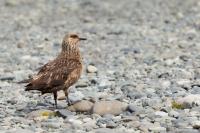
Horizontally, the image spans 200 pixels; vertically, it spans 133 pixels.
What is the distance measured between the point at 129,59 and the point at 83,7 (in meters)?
14.3

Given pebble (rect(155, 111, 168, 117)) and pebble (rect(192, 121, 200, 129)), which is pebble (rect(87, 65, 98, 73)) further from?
pebble (rect(192, 121, 200, 129))

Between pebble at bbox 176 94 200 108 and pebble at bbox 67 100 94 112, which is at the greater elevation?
pebble at bbox 176 94 200 108

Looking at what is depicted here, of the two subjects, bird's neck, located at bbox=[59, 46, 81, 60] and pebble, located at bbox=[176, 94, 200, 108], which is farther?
bird's neck, located at bbox=[59, 46, 81, 60]

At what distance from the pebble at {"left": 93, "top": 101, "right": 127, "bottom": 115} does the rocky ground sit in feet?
0.05

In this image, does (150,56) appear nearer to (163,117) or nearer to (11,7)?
(163,117)

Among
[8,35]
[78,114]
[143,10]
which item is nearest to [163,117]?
[78,114]

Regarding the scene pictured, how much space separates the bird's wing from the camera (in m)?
11.3

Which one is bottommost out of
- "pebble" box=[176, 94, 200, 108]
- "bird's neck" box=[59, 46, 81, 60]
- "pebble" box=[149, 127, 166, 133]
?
"pebble" box=[149, 127, 166, 133]

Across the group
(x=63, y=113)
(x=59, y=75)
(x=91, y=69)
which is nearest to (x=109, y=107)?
(x=63, y=113)

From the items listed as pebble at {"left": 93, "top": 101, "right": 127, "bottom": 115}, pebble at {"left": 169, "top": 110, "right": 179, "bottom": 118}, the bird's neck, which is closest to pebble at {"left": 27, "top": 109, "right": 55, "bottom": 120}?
pebble at {"left": 93, "top": 101, "right": 127, "bottom": 115}

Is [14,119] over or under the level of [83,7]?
under

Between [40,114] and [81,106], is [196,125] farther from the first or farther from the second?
[40,114]

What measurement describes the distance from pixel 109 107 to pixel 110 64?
6381 mm

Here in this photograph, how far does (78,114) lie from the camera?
11.1 metres
